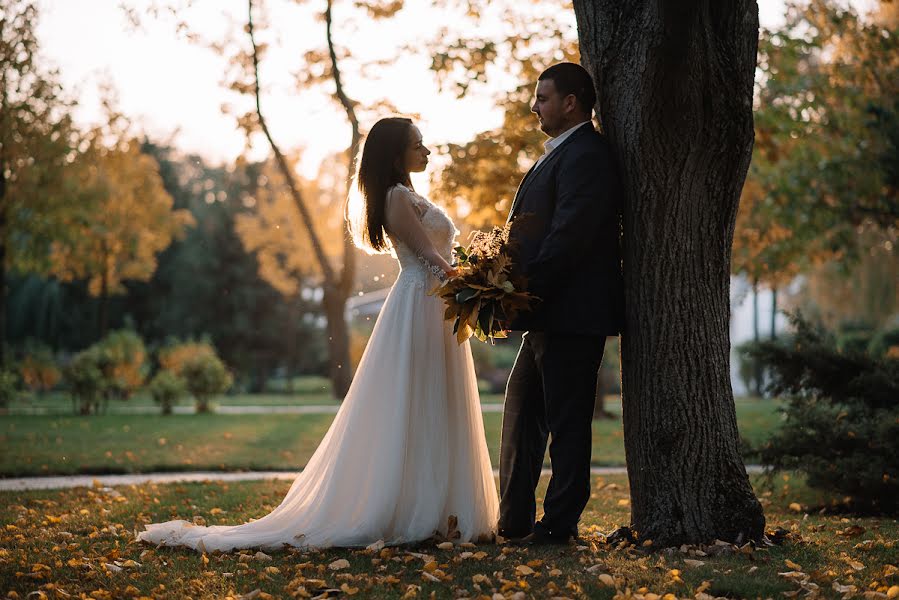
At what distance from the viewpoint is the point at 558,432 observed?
207 inches

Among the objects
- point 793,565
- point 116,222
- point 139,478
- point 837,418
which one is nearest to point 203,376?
point 116,222

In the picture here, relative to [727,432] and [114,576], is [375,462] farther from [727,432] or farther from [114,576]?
[727,432]

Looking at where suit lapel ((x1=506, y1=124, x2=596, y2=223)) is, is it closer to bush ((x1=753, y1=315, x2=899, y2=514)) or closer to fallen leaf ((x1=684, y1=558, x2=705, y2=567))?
fallen leaf ((x1=684, y1=558, x2=705, y2=567))

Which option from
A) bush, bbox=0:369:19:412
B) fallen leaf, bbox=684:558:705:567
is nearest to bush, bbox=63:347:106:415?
bush, bbox=0:369:19:412

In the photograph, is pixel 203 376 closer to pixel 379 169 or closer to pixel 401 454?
pixel 379 169

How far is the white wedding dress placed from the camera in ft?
17.6

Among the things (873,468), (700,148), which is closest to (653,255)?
(700,148)

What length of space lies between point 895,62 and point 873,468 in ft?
36.5

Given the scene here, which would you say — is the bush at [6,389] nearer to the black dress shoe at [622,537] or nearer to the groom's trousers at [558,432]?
the groom's trousers at [558,432]

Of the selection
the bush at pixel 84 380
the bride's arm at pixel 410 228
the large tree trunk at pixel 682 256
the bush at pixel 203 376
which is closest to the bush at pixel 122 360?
the bush at pixel 84 380

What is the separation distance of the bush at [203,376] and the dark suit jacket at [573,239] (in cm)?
1434

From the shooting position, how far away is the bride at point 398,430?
17.7ft

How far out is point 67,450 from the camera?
437 inches

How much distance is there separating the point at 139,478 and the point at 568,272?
5943 millimetres
